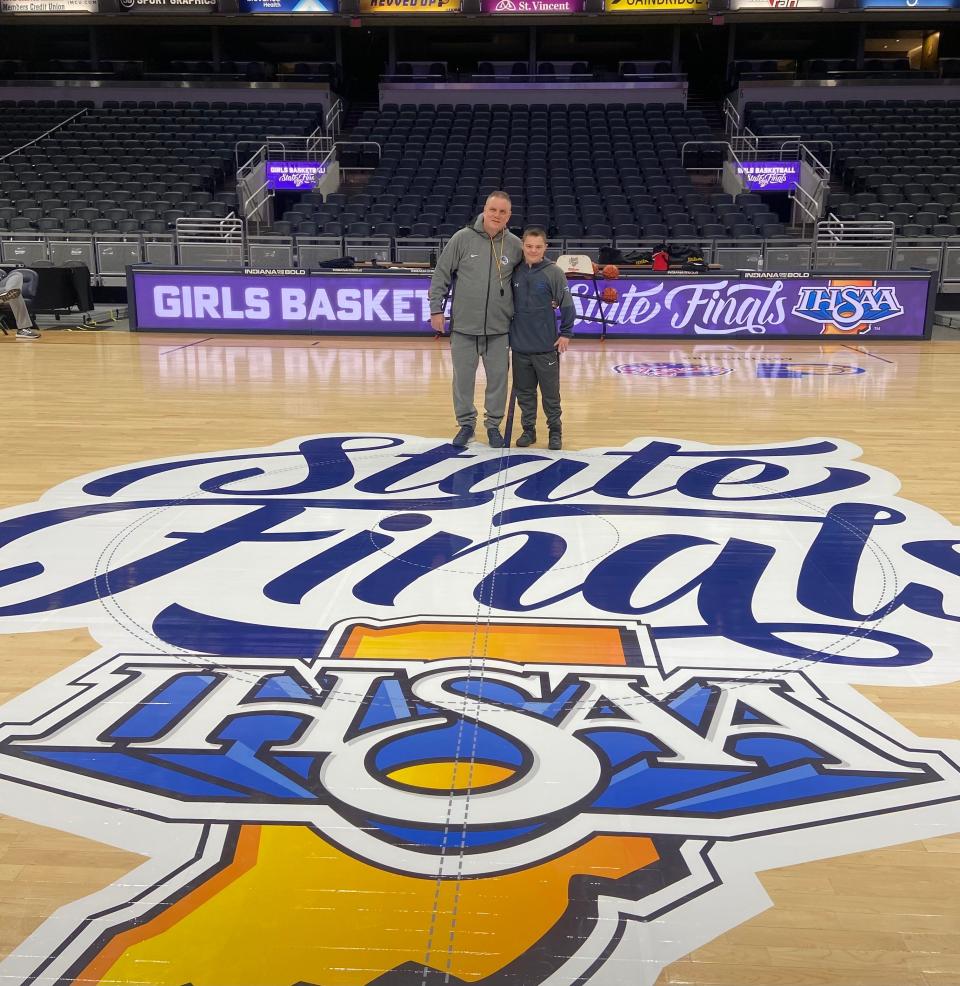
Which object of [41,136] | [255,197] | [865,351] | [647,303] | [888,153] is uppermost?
[41,136]

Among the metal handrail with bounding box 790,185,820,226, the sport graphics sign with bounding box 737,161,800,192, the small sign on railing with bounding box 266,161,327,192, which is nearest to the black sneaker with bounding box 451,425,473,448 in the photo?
the metal handrail with bounding box 790,185,820,226

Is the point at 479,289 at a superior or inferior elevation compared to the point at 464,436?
superior

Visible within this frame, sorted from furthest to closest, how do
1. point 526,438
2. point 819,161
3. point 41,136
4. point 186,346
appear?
point 41,136, point 819,161, point 186,346, point 526,438

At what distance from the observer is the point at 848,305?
12.9 m

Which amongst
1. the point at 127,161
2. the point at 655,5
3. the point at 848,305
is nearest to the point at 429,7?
the point at 655,5

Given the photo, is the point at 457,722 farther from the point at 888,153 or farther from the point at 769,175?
the point at 888,153

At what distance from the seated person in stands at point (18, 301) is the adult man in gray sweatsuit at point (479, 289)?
865 cm

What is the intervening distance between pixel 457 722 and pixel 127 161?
20.5m

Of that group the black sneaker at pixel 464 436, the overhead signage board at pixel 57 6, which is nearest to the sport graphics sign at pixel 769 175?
the black sneaker at pixel 464 436

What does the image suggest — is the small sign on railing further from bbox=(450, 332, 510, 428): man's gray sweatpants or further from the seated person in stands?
bbox=(450, 332, 510, 428): man's gray sweatpants

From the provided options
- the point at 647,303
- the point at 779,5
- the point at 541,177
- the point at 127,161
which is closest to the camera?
the point at 647,303

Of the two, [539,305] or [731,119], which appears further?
[731,119]

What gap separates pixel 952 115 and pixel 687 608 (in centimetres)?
2218

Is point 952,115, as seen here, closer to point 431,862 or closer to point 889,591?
point 889,591
